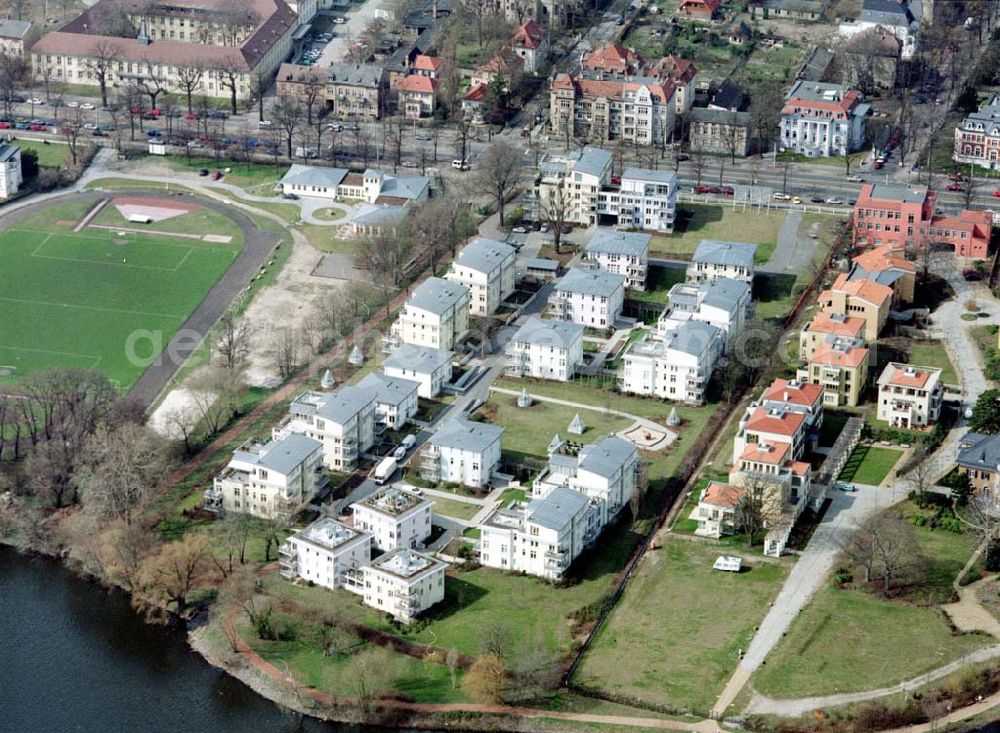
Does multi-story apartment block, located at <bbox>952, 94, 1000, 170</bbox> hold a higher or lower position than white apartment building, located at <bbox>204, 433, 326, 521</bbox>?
higher

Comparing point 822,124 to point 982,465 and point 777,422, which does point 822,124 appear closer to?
point 777,422

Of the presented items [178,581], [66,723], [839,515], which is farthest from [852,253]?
[66,723]

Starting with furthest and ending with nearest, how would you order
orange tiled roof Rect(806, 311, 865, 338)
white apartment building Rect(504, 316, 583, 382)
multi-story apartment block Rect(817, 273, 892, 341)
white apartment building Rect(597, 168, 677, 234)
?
white apartment building Rect(597, 168, 677, 234)
multi-story apartment block Rect(817, 273, 892, 341)
orange tiled roof Rect(806, 311, 865, 338)
white apartment building Rect(504, 316, 583, 382)

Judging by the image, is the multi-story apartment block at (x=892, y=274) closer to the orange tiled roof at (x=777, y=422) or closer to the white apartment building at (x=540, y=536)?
the orange tiled roof at (x=777, y=422)

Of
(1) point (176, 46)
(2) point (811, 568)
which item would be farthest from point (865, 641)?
(1) point (176, 46)

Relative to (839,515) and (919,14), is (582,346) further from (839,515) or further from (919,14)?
(919,14)

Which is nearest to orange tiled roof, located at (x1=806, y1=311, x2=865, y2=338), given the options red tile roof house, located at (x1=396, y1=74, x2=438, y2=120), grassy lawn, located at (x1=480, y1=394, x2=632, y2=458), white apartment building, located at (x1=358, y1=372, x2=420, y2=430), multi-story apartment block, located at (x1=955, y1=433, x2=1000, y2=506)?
grassy lawn, located at (x1=480, y1=394, x2=632, y2=458)

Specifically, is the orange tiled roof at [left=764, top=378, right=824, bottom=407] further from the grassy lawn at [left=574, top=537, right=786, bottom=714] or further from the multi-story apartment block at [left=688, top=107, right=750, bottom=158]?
the multi-story apartment block at [left=688, top=107, right=750, bottom=158]
